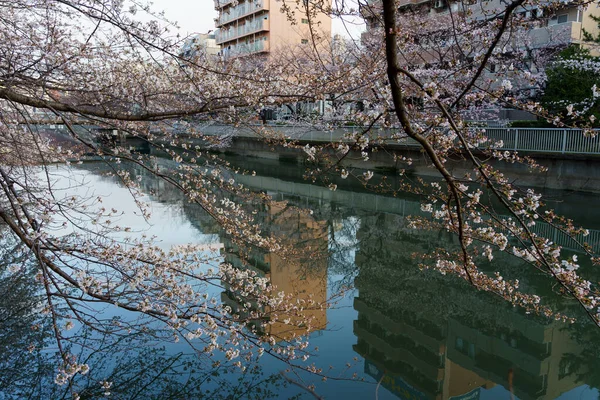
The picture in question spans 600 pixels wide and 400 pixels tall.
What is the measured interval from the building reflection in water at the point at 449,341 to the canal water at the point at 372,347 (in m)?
0.01

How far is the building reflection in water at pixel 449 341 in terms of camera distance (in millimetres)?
3943

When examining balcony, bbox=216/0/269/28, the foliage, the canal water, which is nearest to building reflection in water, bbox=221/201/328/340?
the canal water

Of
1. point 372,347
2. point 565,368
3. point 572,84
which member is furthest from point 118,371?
point 572,84

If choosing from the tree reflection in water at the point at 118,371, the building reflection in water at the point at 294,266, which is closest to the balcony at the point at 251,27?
the building reflection in water at the point at 294,266

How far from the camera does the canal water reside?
3.71 metres

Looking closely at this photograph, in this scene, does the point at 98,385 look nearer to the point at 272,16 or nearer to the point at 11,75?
the point at 11,75

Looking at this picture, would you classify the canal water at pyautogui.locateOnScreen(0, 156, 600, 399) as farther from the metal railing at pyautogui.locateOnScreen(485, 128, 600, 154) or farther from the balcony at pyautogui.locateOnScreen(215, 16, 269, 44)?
the balcony at pyautogui.locateOnScreen(215, 16, 269, 44)

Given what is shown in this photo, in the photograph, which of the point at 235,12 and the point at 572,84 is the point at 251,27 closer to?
the point at 235,12

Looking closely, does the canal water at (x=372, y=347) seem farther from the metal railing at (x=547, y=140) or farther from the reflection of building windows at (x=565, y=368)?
the metal railing at (x=547, y=140)

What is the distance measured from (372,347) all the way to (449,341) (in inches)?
32.4

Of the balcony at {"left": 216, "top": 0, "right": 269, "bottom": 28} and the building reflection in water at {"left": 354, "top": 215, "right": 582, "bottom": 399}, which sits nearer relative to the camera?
the building reflection in water at {"left": 354, "top": 215, "right": 582, "bottom": 399}

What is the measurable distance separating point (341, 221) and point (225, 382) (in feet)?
20.1

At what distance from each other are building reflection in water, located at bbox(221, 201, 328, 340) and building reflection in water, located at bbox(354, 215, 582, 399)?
0.54m

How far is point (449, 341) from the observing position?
4.63 m
